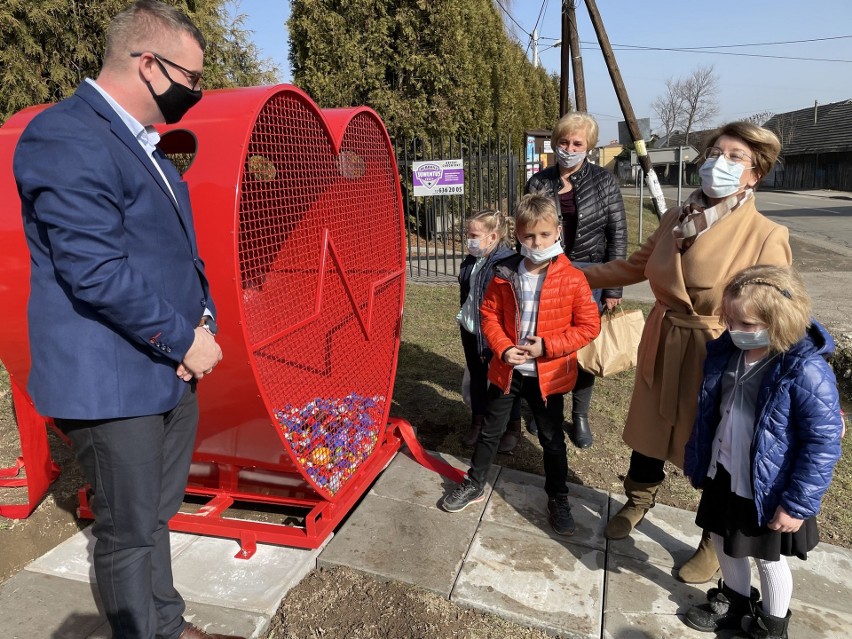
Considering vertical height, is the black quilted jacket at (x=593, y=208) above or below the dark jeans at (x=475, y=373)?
above

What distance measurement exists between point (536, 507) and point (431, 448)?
977mm

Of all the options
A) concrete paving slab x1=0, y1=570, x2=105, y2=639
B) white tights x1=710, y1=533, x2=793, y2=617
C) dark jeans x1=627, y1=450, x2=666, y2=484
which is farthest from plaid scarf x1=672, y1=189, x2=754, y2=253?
concrete paving slab x1=0, y1=570, x2=105, y2=639

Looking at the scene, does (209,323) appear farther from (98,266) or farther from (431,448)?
(431,448)

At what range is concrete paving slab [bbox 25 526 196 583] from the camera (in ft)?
8.32

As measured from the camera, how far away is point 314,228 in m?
2.89

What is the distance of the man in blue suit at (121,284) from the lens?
1.52m

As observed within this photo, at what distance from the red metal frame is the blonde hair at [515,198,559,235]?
34.3 inches

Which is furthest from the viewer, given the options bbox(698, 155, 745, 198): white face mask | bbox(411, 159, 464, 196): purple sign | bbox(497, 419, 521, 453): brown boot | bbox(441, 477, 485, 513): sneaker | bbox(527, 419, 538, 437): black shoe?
bbox(411, 159, 464, 196): purple sign

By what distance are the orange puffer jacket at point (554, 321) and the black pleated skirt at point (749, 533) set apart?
792 mm

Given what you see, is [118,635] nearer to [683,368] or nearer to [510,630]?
[510,630]

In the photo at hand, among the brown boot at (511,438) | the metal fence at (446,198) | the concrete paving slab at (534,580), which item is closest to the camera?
the concrete paving slab at (534,580)

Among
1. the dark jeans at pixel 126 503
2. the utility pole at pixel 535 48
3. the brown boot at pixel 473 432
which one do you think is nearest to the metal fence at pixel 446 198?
the brown boot at pixel 473 432

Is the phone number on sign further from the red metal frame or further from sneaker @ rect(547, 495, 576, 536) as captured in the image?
sneaker @ rect(547, 495, 576, 536)

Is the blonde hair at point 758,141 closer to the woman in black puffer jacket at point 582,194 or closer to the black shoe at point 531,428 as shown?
the woman in black puffer jacket at point 582,194
